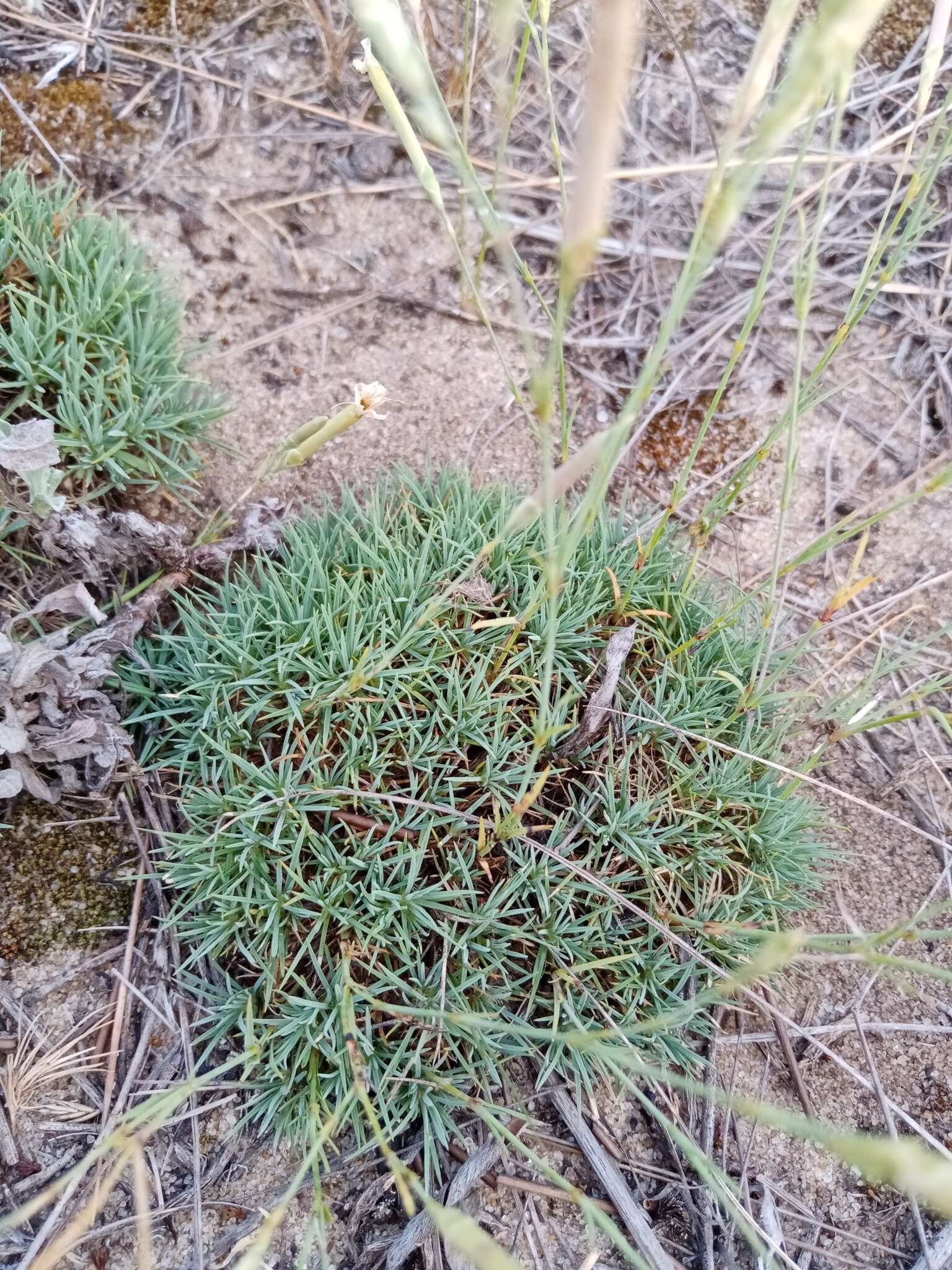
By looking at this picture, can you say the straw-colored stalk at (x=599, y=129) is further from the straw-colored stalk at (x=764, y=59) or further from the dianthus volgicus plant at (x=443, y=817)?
the dianthus volgicus plant at (x=443, y=817)

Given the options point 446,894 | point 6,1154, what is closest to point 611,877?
point 446,894

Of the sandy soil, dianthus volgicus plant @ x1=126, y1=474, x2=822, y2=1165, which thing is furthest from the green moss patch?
the sandy soil

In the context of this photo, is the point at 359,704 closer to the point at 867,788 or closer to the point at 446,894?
the point at 446,894

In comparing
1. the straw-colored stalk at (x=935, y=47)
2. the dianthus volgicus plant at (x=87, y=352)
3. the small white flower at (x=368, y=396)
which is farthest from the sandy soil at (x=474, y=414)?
the straw-colored stalk at (x=935, y=47)

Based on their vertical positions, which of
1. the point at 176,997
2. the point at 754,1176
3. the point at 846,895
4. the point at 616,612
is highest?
the point at 616,612

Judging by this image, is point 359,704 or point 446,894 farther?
point 359,704

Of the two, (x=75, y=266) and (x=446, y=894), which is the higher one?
(x=75, y=266)

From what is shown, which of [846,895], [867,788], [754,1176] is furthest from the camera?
[867,788]
